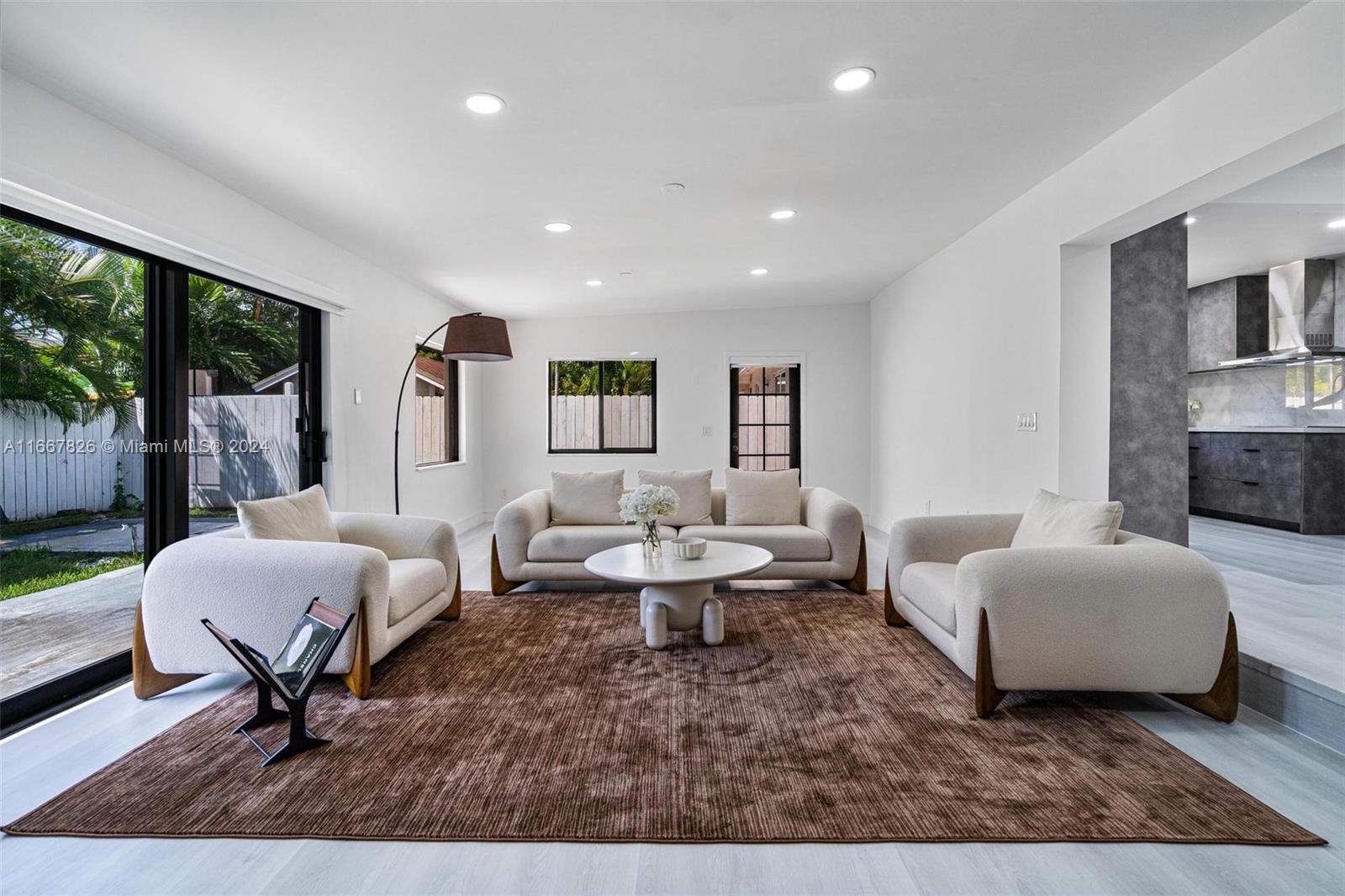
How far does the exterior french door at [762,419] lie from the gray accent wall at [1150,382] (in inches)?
161

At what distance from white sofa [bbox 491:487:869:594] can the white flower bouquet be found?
81cm

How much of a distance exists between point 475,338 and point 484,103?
6.07ft

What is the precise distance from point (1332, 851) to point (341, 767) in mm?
2788

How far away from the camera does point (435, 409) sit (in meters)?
6.81

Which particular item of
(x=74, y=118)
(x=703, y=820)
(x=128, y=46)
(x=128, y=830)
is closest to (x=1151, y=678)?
(x=703, y=820)

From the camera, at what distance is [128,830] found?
5.92 feet

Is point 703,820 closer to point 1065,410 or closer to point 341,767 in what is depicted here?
point 341,767

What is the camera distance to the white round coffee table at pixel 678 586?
321cm

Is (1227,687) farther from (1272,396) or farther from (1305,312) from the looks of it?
(1272,396)

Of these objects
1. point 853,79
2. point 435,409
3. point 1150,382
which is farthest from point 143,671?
point 1150,382

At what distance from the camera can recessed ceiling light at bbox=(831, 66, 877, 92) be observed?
2.46 metres

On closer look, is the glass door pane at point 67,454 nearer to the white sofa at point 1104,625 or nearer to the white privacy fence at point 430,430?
the white privacy fence at point 430,430

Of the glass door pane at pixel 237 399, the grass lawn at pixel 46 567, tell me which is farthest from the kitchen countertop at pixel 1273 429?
the grass lawn at pixel 46 567

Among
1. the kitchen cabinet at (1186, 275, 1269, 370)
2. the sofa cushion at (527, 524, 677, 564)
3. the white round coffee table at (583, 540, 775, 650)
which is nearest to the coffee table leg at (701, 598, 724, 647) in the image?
the white round coffee table at (583, 540, 775, 650)
